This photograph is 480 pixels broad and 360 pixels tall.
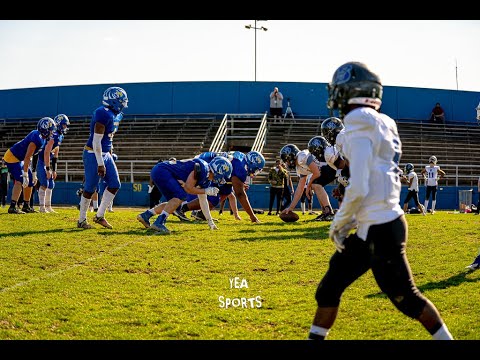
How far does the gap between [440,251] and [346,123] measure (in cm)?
637

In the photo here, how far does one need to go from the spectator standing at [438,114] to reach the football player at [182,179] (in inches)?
1124

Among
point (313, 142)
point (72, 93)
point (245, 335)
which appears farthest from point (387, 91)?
point (245, 335)

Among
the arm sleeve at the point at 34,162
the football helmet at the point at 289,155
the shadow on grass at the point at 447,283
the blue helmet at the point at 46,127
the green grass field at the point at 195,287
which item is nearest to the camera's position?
the green grass field at the point at 195,287

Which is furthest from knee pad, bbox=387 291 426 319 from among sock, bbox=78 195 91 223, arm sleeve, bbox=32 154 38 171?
arm sleeve, bbox=32 154 38 171

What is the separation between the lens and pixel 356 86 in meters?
4.61

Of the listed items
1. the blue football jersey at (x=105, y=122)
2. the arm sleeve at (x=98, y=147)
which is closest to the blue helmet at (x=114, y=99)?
the blue football jersey at (x=105, y=122)

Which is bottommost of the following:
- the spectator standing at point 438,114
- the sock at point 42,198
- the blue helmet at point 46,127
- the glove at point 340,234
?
the glove at point 340,234

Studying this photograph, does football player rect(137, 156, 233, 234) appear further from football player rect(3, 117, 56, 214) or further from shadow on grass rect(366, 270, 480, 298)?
shadow on grass rect(366, 270, 480, 298)

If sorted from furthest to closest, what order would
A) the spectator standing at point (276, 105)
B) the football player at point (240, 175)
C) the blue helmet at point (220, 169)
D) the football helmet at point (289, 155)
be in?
the spectator standing at point (276, 105) < the football helmet at point (289, 155) < the football player at point (240, 175) < the blue helmet at point (220, 169)

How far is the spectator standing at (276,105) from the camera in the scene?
36219 millimetres

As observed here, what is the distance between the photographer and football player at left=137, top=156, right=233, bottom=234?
11945 mm

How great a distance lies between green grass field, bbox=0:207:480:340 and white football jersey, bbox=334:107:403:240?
1558mm

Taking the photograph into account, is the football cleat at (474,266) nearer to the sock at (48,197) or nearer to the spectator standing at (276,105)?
the sock at (48,197)
